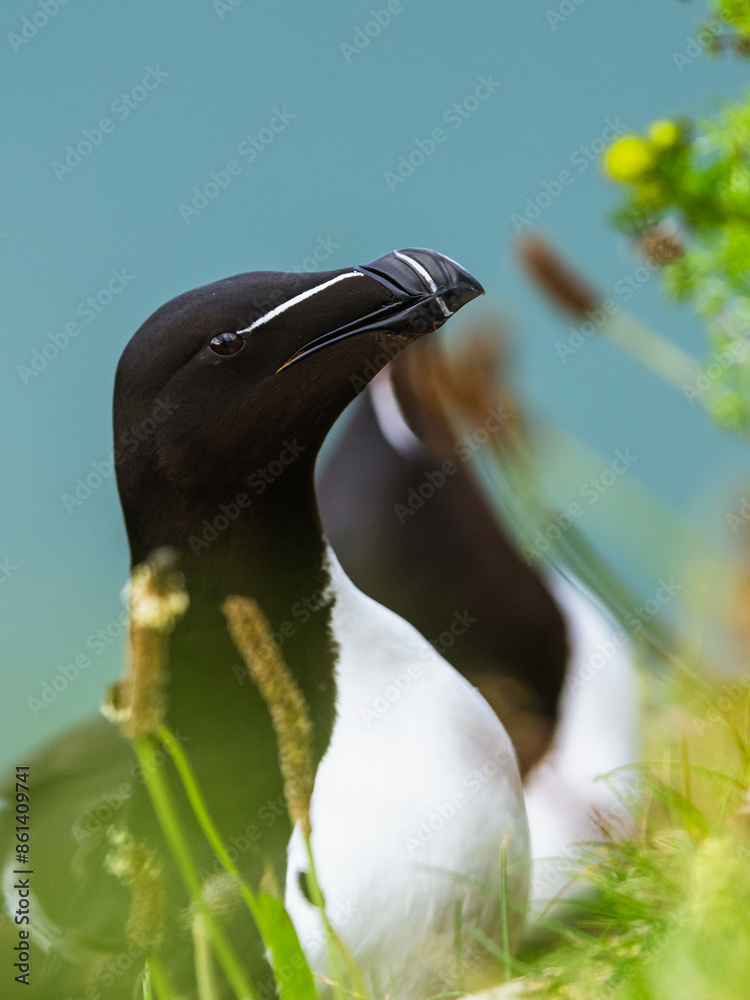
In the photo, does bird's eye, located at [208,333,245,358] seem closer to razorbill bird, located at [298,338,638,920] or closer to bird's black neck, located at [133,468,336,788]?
bird's black neck, located at [133,468,336,788]

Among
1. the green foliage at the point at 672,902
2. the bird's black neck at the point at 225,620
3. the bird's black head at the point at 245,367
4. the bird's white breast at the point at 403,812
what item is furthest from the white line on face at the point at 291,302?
the green foliage at the point at 672,902

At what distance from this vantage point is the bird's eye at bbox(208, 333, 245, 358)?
1.29 meters

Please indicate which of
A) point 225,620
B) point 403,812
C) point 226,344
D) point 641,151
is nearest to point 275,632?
point 225,620

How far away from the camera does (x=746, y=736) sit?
1.36 metres

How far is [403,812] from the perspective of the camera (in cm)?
133

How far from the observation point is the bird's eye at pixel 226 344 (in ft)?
4.23

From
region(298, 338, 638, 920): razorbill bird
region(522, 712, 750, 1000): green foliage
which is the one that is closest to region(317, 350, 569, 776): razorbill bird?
region(298, 338, 638, 920): razorbill bird

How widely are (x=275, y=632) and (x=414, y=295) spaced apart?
499mm

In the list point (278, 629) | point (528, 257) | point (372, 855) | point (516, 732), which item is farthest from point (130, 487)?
point (516, 732)

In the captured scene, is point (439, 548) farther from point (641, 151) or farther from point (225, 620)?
point (641, 151)

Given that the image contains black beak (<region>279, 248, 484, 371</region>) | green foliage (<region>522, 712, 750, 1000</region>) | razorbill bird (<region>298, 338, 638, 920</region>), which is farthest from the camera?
razorbill bird (<region>298, 338, 638, 920</region>)

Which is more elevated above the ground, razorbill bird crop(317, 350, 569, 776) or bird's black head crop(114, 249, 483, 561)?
bird's black head crop(114, 249, 483, 561)

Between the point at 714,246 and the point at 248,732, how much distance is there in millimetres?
952

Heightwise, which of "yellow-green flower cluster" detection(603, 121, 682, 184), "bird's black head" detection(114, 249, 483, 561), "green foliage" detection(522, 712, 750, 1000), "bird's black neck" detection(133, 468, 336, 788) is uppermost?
"yellow-green flower cluster" detection(603, 121, 682, 184)
